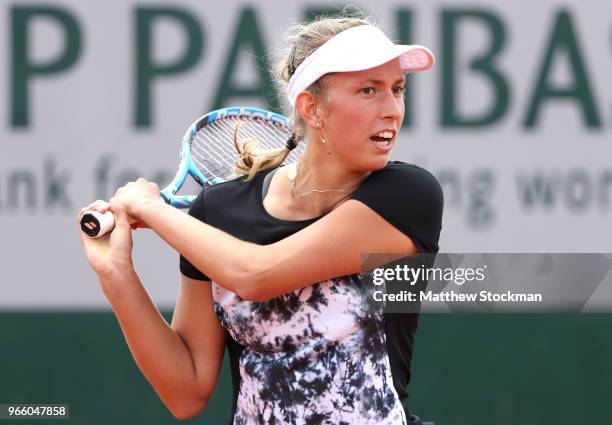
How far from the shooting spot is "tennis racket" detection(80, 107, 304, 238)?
268 cm

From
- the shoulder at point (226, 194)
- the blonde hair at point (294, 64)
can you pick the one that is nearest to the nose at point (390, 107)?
the blonde hair at point (294, 64)

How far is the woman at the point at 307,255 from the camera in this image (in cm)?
202

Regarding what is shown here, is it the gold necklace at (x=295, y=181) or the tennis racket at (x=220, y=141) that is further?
the tennis racket at (x=220, y=141)

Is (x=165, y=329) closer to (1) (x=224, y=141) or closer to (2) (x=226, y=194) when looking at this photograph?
(2) (x=226, y=194)

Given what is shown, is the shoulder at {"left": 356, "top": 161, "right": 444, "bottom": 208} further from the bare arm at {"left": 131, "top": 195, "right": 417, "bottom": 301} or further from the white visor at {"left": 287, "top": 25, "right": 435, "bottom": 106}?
the white visor at {"left": 287, "top": 25, "right": 435, "bottom": 106}

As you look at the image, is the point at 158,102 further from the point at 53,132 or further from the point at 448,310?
the point at 448,310

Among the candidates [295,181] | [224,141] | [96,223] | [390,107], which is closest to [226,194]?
[295,181]

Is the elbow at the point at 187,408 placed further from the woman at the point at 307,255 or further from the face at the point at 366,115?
the face at the point at 366,115

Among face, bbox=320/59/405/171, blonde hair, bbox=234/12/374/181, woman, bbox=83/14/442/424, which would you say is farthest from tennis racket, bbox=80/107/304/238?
face, bbox=320/59/405/171

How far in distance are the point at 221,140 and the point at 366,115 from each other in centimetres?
76

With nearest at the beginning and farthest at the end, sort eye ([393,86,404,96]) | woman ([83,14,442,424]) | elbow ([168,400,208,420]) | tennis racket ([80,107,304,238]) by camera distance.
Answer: woman ([83,14,442,424]) → eye ([393,86,404,96]) → elbow ([168,400,208,420]) → tennis racket ([80,107,304,238])

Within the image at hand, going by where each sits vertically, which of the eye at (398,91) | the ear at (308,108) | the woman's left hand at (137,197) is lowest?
the woman's left hand at (137,197)

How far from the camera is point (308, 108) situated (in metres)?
2.16

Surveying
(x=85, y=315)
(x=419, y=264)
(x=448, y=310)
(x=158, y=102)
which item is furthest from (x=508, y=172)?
(x=419, y=264)
